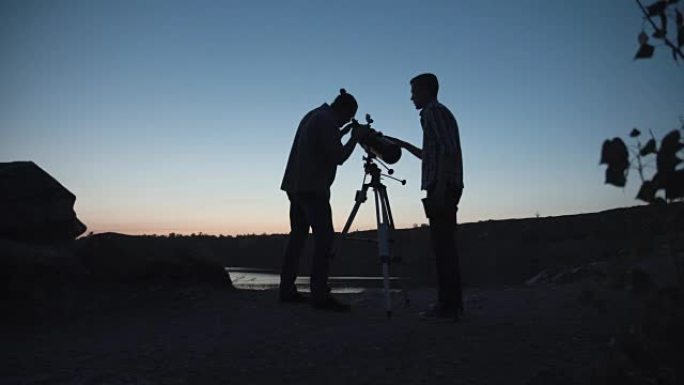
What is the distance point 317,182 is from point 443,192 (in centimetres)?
145

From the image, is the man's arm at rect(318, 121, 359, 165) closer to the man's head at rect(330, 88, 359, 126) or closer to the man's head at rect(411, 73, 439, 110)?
the man's head at rect(330, 88, 359, 126)

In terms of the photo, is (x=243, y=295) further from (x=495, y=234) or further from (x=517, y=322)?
(x=495, y=234)

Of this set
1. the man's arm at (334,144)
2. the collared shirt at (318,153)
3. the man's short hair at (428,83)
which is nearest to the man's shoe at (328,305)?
the collared shirt at (318,153)

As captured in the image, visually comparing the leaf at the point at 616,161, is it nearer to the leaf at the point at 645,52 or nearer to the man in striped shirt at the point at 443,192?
the leaf at the point at 645,52

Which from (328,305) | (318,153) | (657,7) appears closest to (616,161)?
(657,7)

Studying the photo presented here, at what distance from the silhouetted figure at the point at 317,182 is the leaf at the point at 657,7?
3.87 metres

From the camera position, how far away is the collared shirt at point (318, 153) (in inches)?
212

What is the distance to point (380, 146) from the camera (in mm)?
5266

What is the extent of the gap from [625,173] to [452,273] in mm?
3161

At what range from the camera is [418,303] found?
5973 mm

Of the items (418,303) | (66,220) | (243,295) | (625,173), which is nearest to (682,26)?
(625,173)

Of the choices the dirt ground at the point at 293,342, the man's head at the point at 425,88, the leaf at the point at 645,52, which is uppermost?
the man's head at the point at 425,88

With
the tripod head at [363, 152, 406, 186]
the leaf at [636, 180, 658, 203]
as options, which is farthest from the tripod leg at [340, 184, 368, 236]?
the leaf at [636, 180, 658, 203]

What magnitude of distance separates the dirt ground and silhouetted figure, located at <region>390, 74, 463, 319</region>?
1.04 feet
